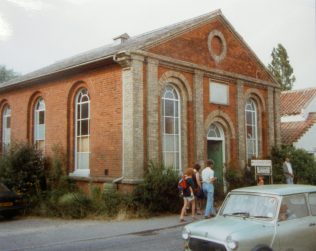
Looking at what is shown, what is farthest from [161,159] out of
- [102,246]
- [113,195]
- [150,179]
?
[102,246]

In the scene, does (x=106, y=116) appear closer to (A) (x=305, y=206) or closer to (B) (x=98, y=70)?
(B) (x=98, y=70)

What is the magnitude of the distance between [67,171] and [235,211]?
11.6 metres

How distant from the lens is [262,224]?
22.4 feet

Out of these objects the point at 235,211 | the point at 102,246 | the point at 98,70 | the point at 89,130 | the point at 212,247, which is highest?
the point at 98,70

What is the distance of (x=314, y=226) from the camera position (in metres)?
7.21

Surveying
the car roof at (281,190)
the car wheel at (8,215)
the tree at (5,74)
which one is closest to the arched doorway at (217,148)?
the car wheel at (8,215)

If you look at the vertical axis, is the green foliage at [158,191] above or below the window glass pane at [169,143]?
below

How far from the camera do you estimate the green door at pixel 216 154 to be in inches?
769

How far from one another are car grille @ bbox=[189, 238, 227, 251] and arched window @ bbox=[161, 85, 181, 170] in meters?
9.49

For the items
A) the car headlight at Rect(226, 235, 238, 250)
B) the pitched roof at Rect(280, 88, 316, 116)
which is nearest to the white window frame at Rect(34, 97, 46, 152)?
the car headlight at Rect(226, 235, 238, 250)

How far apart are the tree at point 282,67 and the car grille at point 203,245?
3740 cm

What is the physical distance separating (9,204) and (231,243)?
387 inches

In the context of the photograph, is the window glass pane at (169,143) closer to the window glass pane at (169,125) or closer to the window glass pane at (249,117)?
the window glass pane at (169,125)

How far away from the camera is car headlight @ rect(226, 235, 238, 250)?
631cm
